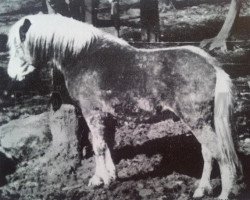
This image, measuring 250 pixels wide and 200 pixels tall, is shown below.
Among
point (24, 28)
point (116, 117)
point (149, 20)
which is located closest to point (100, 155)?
point (116, 117)

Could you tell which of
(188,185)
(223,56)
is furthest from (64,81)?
(223,56)

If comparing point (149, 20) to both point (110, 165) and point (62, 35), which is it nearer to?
point (62, 35)

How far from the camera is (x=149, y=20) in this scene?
2627 millimetres

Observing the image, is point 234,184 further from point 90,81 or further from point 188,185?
point 90,81

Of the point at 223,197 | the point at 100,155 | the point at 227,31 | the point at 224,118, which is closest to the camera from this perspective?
the point at 224,118

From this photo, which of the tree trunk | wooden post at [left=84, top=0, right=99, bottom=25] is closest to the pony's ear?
wooden post at [left=84, top=0, right=99, bottom=25]

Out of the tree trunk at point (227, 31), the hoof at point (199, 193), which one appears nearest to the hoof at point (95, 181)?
the hoof at point (199, 193)

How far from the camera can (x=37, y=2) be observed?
4.25 m

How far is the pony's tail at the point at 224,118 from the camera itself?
66.6 inches

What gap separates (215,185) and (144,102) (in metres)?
0.64

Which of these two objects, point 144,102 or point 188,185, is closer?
point 144,102

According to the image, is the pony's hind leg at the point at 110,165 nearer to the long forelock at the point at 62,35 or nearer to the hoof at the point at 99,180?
the hoof at the point at 99,180

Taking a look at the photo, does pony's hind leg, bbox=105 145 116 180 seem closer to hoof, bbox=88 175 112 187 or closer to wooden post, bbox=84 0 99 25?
hoof, bbox=88 175 112 187

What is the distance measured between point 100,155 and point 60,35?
739 mm
